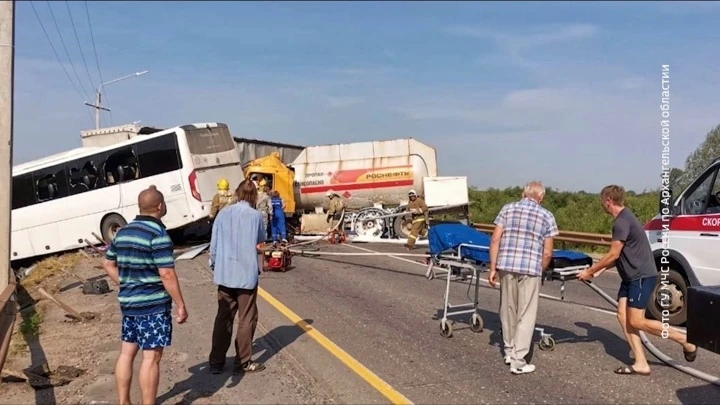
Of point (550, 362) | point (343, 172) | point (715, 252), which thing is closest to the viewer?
point (550, 362)

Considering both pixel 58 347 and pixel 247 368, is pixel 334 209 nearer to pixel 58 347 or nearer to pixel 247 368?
pixel 58 347

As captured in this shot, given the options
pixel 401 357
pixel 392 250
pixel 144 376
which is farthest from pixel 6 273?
pixel 392 250

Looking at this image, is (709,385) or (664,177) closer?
(709,385)

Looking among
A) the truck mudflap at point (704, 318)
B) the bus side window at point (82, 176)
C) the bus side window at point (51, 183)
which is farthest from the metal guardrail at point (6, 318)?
the bus side window at point (51, 183)

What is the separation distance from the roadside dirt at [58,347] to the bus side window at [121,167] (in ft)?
23.5

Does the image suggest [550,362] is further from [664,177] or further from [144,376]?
[144,376]

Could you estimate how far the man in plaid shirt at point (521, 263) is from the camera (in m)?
6.38

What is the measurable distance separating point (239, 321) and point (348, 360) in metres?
1.24

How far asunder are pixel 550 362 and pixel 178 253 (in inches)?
502

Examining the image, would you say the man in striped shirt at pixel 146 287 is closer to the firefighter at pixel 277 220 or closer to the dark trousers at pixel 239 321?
the dark trousers at pixel 239 321

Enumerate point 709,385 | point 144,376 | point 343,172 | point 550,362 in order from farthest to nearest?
point 343,172, point 550,362, point 709,385, point 144,376

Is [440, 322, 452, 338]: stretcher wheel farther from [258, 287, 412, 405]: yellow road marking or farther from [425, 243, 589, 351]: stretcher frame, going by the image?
[258, 287, 412, 405]: yellow road marking

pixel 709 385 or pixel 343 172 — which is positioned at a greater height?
pixel 343 172

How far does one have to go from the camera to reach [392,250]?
59.9 feet
